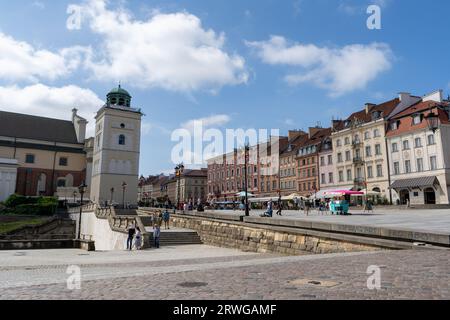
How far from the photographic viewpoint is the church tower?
63.6 metres

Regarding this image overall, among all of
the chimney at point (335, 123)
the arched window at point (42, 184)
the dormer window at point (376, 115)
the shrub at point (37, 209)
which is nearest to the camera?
the shrub at point (37, 209)

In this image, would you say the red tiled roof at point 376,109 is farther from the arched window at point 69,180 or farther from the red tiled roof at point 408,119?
the arched window at point 69,180

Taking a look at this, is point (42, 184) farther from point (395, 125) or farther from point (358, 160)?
point (395, 125)

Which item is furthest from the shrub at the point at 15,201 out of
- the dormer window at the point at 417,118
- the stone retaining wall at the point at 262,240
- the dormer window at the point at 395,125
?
the dormer window at the point at 417,118

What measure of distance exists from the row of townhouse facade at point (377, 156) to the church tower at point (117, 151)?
1073 inches

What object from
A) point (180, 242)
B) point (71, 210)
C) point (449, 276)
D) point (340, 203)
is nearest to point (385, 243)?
point (449, 276)

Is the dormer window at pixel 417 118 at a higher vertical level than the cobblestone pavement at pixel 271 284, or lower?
higher

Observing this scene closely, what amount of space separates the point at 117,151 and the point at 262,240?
52.0 m

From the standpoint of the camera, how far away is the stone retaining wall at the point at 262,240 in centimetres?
1334

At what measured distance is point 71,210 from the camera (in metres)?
54.6

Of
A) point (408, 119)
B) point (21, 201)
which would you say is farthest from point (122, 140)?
point (408, 119)

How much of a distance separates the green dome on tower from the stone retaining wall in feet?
148

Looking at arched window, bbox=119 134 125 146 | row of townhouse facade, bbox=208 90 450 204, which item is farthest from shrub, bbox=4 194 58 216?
row of townhouse facade, bbox=208 90 450 204
